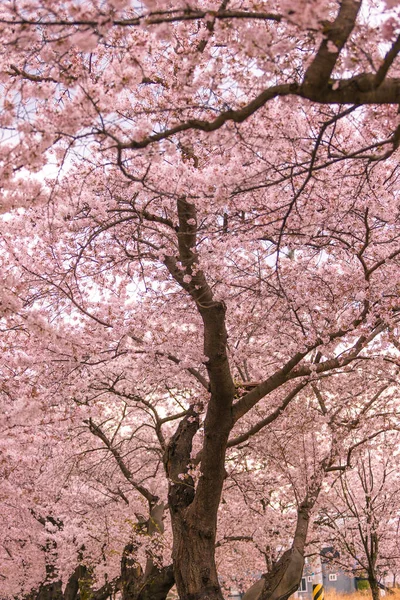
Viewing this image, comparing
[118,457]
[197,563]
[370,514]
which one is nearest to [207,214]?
[197,563]

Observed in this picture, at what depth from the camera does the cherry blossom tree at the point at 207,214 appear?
402cm

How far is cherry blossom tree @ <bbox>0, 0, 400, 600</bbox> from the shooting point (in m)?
4.02

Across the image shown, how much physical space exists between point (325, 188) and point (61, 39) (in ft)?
13.1

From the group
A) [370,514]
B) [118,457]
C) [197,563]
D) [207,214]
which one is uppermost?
[207,214]

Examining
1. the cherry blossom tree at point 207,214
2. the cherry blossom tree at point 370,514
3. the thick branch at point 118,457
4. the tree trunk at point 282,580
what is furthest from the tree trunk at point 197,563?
the cherry blossom tree at point 370,514

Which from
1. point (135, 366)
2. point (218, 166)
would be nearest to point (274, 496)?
point (135, 366)

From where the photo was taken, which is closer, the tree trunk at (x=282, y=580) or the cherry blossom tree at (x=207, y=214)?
the cherry blossom tree at (x=207, y=214)

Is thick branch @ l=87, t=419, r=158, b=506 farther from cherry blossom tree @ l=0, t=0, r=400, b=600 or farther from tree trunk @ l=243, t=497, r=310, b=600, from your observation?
tree trunk @ l=243, t=497, r=310, b=600

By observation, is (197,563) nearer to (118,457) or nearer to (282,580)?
(282,580)

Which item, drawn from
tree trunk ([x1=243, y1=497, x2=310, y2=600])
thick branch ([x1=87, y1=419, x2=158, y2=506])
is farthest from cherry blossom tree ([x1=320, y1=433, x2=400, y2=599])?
thick branch ([x1=87, y1=419, x2=158, y2=506])

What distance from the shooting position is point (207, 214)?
23.0ft

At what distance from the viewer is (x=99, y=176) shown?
24.9 ft

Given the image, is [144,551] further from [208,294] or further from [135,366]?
[208,294]

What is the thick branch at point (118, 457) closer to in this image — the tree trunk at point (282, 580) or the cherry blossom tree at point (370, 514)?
the tree trunk at point (282, 580)
